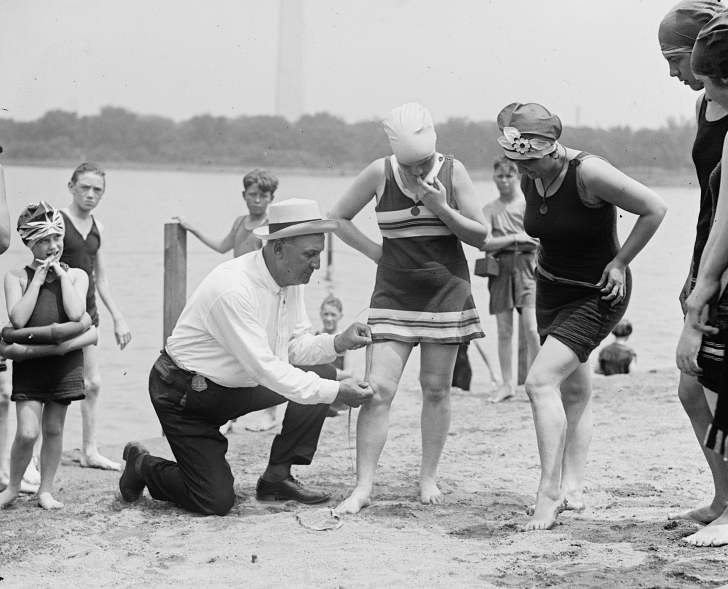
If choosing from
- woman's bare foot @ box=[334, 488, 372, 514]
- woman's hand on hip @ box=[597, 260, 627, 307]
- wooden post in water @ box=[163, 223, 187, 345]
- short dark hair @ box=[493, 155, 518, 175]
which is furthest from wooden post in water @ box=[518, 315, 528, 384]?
woman's hand on hip @ box=[597, 260, 627, 307]

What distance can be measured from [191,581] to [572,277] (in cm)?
207

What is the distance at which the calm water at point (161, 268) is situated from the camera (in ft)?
32.4

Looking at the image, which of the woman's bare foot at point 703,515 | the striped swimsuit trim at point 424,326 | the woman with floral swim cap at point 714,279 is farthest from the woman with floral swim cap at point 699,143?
the striped swimsuit trim at point 424,326

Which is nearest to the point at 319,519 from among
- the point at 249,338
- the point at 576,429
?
the point at 249,338

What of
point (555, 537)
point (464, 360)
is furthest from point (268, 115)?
point (555, 537)

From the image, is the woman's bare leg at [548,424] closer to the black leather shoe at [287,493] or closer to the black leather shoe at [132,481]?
the black leather shoe at [287,493]

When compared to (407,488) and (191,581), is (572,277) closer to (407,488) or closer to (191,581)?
(407,488)

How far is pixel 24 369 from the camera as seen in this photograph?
4.74 metres

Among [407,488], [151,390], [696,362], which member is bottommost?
[407,488]

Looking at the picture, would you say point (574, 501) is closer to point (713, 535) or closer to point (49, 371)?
point (713, 535)

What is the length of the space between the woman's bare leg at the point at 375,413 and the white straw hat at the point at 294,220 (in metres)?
0.68

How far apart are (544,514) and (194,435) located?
173cm

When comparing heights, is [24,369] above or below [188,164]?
below

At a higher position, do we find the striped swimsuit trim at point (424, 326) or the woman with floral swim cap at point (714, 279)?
the woman with floral swim cap at point (714, 279)
